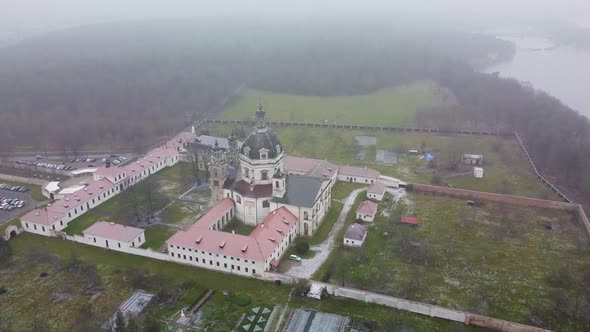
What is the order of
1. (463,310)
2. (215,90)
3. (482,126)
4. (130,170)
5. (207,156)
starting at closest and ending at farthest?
(463,310) < (130,170) < (207,156) < (482,126) < (215,90)

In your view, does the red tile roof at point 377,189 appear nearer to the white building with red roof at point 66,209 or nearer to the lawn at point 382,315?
the lawn at point 382,315

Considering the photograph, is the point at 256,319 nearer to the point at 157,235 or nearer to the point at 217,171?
the point at 157,235

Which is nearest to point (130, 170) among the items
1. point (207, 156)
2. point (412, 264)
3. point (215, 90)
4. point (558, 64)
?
point (207, 156)

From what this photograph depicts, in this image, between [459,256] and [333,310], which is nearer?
[333,310]

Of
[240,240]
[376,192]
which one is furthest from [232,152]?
[240,240]

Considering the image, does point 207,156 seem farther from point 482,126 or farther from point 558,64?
point 558,64

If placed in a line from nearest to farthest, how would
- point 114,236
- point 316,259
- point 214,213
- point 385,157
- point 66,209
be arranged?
point 316,259, point 114,236, point 214,213, point 66,209, point 385,157

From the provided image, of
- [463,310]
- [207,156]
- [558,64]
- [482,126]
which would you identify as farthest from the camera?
[558,64]
